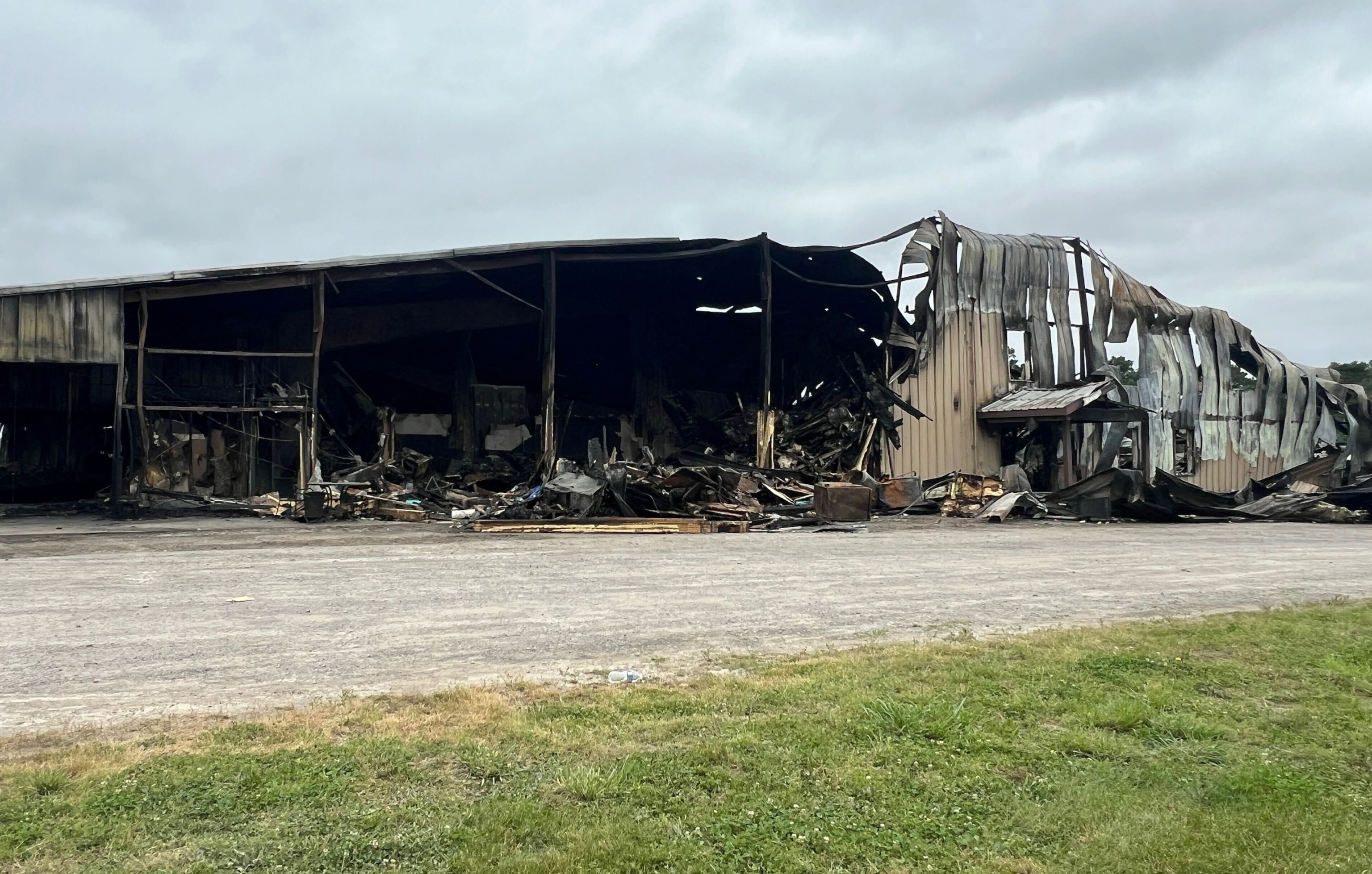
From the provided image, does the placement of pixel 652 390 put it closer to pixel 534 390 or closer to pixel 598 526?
pixel 534 390

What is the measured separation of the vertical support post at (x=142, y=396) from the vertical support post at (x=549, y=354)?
8.17m

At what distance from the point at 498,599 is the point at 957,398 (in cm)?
2054

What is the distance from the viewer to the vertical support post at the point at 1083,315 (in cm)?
2803

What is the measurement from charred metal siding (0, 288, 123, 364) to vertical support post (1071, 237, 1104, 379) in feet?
82.0

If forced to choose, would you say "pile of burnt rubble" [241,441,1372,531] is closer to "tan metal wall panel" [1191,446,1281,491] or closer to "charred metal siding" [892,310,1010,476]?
"charred metal siding" [892,310,1010,476]

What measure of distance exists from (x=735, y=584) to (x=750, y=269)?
17.6 m

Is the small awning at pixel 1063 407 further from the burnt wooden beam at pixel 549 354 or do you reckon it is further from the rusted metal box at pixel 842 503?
the burnt wooden beam at pixel 549 354

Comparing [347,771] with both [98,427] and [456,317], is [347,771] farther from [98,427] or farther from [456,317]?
[98,427]

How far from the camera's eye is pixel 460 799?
3482 millimetres

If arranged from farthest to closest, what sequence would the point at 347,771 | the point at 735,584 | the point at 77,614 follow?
the point at 735,584, the point at 77,614, the point at 347,771

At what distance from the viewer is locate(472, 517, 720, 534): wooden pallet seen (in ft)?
51.2

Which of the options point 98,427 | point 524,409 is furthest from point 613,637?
point 98,427

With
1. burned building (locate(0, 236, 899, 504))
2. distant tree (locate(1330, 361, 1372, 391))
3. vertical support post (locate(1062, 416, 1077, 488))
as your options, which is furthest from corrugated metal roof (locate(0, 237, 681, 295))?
distant tree (locate(1330, 361, 1372, 391))

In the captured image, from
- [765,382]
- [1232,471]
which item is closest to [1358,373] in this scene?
[1232,471]
